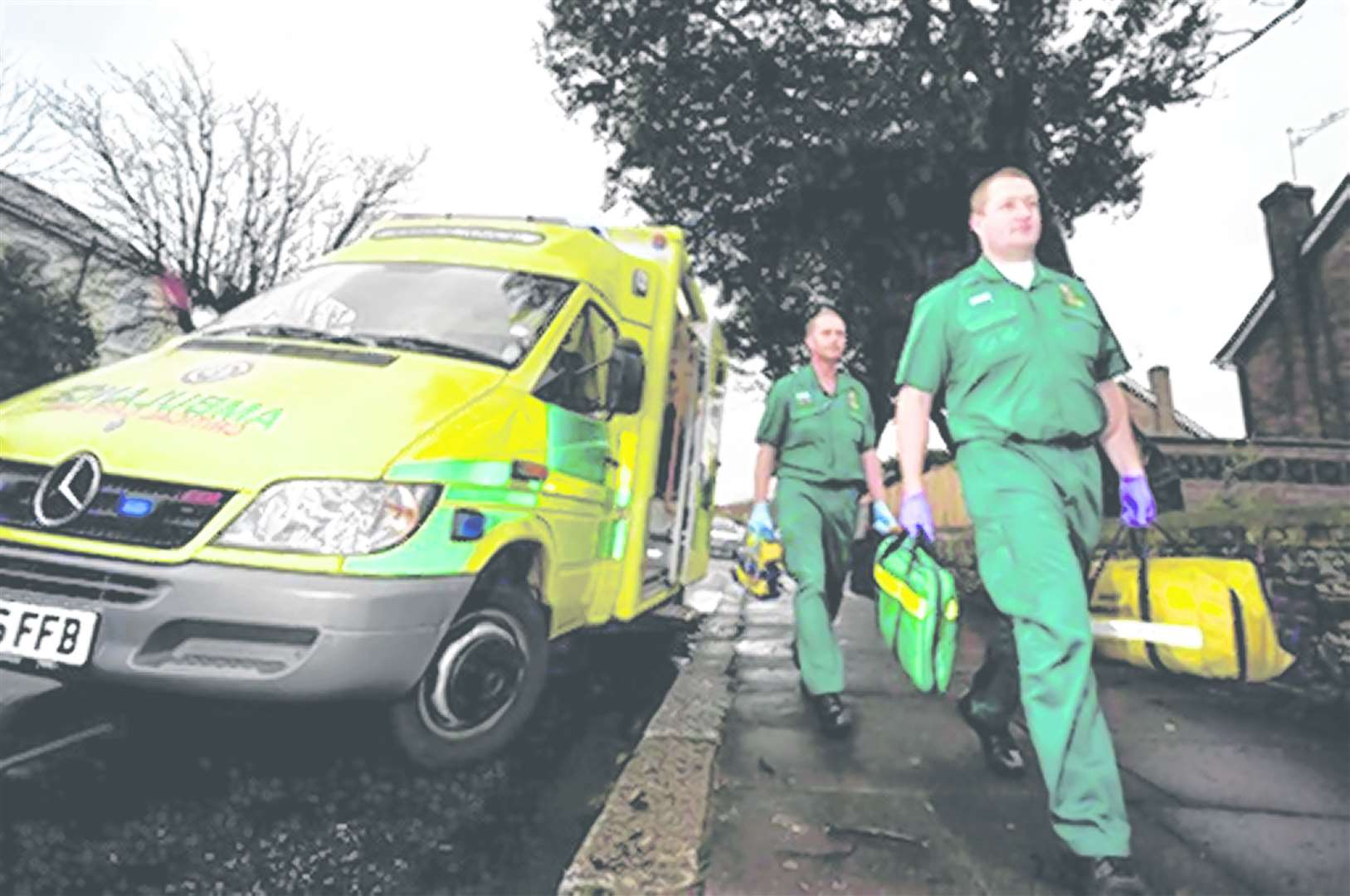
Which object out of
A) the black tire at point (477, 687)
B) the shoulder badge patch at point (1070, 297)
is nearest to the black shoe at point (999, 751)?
the shoulder badge patch at point (1070, 297)

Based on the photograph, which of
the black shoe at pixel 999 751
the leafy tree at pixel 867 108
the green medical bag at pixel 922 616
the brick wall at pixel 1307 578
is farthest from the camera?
the leafy tree at pixel 867 108

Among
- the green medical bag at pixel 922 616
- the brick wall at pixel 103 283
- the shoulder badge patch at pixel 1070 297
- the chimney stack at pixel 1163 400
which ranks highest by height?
the chimney stack at pixel 1163 400

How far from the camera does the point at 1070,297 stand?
7.86 ft

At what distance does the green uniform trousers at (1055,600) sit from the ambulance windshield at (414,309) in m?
1.99

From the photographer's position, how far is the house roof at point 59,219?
16.1 meters

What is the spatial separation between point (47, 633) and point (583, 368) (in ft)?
7.01

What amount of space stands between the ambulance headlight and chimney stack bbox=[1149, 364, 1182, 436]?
3284cm

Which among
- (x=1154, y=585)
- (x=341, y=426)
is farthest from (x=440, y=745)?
(x=1154, y=585)

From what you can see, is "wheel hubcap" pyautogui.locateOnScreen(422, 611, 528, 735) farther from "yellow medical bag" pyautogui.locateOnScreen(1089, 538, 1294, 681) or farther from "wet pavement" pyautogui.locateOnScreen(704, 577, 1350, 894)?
"yellow medical bag" pyautogui.locateOnScreen(1089, 538, 1294, 681)

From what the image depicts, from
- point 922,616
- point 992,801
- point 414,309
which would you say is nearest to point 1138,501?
point 922,616

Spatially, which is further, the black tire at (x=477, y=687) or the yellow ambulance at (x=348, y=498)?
the black tire at (x=477, y=687)

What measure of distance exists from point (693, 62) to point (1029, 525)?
12.0m

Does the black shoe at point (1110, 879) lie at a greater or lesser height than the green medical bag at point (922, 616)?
lesser

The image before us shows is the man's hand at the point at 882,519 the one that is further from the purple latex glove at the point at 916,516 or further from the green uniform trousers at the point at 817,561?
the purple latex glove at the point at 916,516
